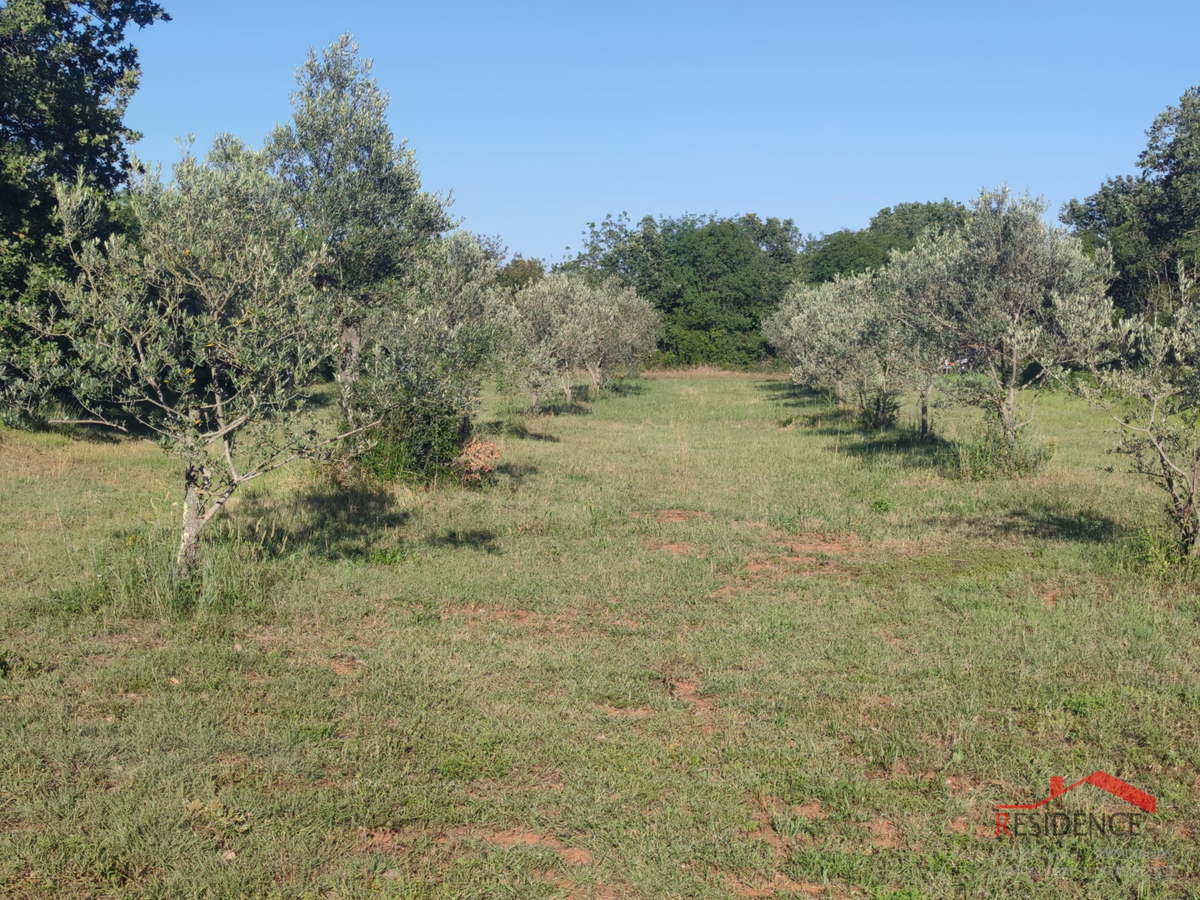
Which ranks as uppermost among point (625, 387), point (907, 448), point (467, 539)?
point (625, 387)

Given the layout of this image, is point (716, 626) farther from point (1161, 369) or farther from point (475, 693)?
point (1161, 369)

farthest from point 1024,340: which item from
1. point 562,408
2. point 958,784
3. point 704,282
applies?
point 704,282

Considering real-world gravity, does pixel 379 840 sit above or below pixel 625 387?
below

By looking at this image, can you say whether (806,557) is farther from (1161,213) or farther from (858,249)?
(858,249)

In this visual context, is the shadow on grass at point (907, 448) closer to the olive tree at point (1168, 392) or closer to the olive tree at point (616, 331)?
the olive tree at point (1168, 392)

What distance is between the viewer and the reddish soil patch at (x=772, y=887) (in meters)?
4.84

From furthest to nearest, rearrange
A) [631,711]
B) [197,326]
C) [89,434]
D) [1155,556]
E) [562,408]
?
[562,408] → [89,434] → [1155,556] → [197,326] → [631,711]

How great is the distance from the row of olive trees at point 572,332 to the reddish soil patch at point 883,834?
1651 cm

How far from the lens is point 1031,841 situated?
5270 millimetres

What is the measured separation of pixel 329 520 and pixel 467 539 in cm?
222

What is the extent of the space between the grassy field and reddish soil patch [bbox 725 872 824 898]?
0.05 ft

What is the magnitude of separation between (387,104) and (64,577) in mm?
12310

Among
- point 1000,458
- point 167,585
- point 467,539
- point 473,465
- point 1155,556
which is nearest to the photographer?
point 167,585

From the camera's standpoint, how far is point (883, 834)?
5.44 metres
